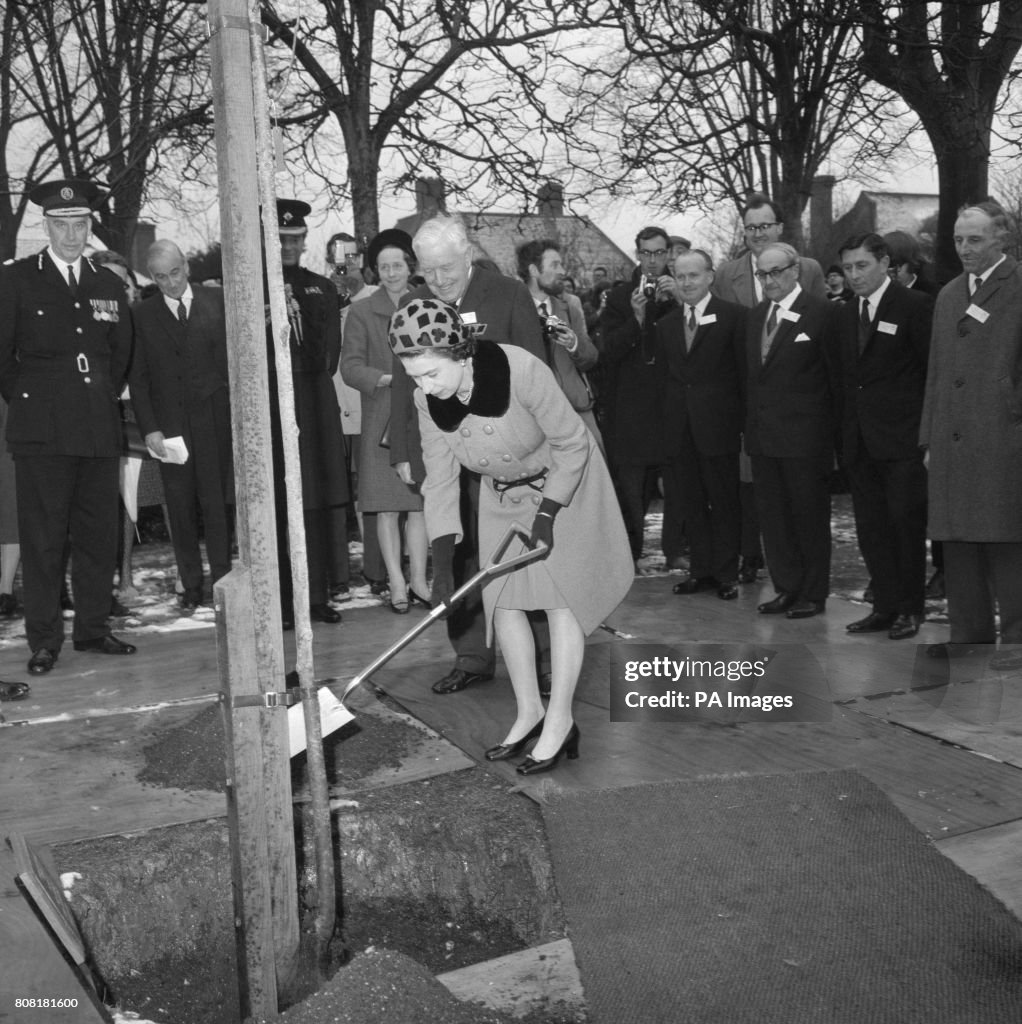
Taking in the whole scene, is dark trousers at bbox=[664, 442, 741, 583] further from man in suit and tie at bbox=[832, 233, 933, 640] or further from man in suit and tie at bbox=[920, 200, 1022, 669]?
man in suit and tie at bbox=[920, 200, 1022, 669]

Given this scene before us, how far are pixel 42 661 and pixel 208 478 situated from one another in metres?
1.61

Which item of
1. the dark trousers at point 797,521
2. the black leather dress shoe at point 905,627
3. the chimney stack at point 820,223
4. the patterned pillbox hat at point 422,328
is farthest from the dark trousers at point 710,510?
the chimney stack at point 820,223

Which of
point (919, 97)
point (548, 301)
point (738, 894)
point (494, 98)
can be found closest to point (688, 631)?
point (548, 301)

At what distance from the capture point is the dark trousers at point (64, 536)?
20.5 feet

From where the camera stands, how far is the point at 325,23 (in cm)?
1208

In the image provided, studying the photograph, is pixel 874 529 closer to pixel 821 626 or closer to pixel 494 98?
pixel 821 626

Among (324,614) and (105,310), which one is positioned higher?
(105,310)

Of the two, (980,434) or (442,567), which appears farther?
(980,434)

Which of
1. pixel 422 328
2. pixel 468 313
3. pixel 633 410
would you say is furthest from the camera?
pixel 633 410

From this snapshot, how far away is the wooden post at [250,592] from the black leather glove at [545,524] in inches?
51.3

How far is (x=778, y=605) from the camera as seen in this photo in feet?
22.8

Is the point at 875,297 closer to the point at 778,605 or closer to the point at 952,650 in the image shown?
the point at 778,605

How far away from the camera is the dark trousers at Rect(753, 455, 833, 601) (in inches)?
271

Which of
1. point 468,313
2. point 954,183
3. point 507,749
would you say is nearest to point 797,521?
point 468,313
